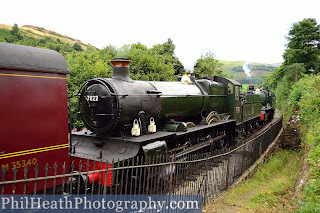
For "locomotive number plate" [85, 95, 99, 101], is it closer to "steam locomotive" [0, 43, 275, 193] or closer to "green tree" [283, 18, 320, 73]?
"steam locomotive" [0, 43, 275, 193]

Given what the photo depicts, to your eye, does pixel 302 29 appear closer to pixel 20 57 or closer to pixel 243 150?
pixel 243 150

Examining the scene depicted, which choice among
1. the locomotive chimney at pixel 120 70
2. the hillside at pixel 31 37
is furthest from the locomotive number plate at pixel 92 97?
the hillside at pixel 31 37

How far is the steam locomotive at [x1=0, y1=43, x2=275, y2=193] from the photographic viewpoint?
4.04 metres

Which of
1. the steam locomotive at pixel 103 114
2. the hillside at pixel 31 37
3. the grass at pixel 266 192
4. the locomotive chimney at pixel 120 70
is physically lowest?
the grass at pixel 266 192

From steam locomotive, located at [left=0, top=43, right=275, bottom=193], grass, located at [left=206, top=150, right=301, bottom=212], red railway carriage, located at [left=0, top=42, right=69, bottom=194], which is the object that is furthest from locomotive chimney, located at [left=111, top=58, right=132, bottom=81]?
Answer: grass, located at [left=206, top=150, right=301, bottom=212]

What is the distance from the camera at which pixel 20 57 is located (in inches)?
162

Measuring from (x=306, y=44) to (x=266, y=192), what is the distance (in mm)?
24401

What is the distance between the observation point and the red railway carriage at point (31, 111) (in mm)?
3896

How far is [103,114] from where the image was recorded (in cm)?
627

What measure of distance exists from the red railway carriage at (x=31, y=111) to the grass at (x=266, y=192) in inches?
152

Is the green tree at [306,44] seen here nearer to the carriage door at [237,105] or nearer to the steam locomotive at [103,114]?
the carriage door at [237,105]

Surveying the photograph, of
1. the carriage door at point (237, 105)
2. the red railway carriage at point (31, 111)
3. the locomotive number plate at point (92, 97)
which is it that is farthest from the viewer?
the carriage door at point (237, 105)

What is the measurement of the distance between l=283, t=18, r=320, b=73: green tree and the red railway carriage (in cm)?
2704

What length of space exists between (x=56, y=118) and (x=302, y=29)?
92.4ft
